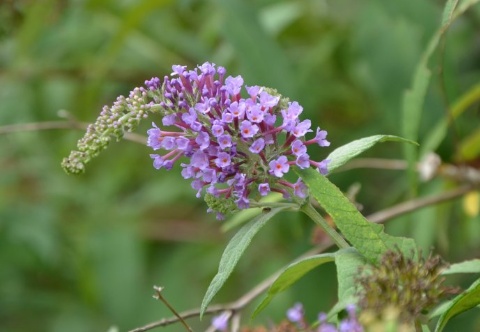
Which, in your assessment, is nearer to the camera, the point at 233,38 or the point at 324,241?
the point at 324,241

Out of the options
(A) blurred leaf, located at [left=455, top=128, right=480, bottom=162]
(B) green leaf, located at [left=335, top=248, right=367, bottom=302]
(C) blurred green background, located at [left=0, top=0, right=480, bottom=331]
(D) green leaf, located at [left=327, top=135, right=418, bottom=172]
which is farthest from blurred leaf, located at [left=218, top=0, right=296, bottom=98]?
(B) green leaf, located at [left=335, top=248, right=367, bottom=302]

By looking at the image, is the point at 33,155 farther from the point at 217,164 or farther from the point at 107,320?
the point at 217,164

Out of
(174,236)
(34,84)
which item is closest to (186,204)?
(174,236)

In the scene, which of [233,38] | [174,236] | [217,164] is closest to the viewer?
[217,164]

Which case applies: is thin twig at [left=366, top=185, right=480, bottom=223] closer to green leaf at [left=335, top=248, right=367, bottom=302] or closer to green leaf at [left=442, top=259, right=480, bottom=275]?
green leaf at [left=442, top=259, right=480, bottom=275]

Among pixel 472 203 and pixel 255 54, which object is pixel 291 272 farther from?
pixel 255 54

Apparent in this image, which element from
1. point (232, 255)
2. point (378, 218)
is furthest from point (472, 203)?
point (232, 255)
